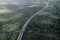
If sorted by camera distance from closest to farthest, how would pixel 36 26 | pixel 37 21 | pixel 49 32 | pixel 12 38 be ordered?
pixel 12 38, pixel 49 32, pixel 36 26, pixel 37 21

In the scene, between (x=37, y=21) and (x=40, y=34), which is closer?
(x=40, y=34)

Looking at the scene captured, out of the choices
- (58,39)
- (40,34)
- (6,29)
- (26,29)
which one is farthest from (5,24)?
(58,39)

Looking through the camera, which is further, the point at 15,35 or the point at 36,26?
the point at 36,26

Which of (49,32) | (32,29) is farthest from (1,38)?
(49,32)

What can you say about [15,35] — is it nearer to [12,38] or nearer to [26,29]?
[12,38]

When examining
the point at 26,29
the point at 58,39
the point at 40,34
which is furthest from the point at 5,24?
the point at 58,39

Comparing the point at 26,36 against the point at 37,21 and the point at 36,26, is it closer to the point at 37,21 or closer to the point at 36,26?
the point at 36,26

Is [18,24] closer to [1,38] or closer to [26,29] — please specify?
[26,29]

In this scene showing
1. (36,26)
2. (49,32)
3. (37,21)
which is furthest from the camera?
(37,21)

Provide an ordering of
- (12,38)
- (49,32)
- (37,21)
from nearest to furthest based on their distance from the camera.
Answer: (12,38) → (49,32) → (37,21)
